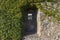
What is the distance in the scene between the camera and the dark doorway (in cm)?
645

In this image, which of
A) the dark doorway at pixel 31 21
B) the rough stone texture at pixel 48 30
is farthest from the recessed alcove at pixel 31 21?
the rough stone texture at pixel 48 30

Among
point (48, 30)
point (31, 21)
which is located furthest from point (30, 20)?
point (48, 30)

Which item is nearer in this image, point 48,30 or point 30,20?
point 48,30

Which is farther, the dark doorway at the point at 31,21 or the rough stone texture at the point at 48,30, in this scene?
the dark doorway at the point at 31,21

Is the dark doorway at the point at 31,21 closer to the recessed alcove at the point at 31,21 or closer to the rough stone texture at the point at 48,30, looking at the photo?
the recessed alcove at the point at 31,21

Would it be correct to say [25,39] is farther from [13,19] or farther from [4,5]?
[4,5]

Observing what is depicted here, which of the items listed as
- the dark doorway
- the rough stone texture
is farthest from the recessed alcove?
the rough stone texture

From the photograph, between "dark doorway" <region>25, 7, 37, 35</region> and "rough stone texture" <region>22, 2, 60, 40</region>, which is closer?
"rough stone texture" <region>22, 2, 60, 40</region>

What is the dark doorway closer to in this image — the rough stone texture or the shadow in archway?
the shadow in archway

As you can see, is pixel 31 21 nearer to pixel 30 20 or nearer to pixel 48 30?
pixel 30 20

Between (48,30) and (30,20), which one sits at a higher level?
(30,20)

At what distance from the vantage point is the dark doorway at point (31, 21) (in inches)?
254

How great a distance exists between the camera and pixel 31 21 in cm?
666

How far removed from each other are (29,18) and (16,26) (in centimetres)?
64
